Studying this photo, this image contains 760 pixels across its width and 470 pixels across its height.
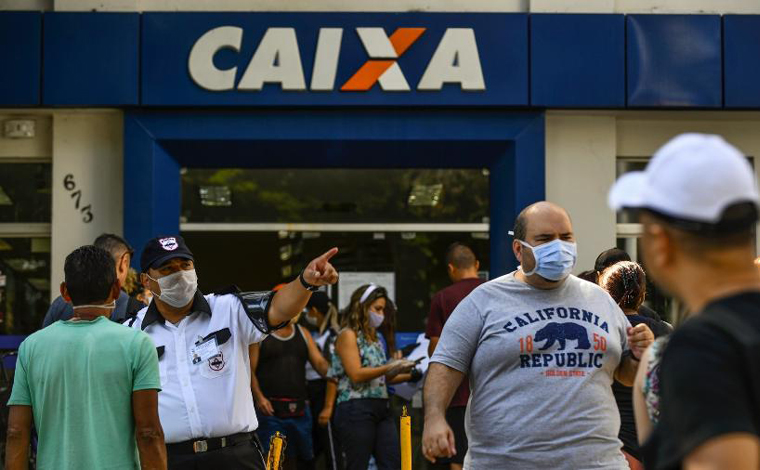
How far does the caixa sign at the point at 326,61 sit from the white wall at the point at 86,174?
2.12ft

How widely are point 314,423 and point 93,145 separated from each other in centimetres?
316

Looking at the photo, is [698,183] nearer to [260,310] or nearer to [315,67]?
[260,310]

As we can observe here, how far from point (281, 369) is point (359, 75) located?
2585 millimetres

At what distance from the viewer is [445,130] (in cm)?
977

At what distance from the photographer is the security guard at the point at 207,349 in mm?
4969

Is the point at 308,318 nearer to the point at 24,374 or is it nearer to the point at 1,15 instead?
the point at 1,15

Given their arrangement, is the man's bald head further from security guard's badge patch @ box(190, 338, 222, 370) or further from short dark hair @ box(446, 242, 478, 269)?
short dark hair @ box(446, 242, 478, 269)

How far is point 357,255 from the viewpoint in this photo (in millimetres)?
Answer: 10930

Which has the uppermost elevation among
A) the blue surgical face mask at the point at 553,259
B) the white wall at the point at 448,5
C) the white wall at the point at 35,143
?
the white wall at the point at 448,5

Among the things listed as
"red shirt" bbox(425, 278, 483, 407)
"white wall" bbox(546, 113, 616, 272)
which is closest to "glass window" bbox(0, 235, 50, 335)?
"red shirt" bbox(425, 278, 483, 407)

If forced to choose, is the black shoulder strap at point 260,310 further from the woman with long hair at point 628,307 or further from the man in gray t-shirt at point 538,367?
the woman with long hair at point 628,307

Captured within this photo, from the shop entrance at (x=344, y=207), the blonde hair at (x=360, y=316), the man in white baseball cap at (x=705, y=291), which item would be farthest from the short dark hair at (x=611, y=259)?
the man in white baseball cap at (x=705, y=291)

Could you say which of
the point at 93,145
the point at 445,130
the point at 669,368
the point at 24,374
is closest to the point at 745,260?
the point at 669,368

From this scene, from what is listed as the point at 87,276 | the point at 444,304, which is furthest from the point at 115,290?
the point at 444,304
